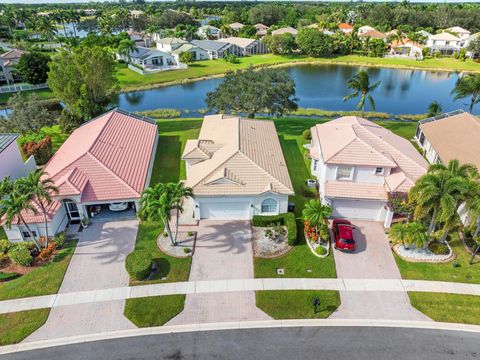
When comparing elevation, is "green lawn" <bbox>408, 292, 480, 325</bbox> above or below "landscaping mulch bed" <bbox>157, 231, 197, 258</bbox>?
below

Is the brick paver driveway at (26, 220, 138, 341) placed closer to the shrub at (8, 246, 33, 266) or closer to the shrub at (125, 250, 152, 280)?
the shrub at (125, 250, 152, 280)

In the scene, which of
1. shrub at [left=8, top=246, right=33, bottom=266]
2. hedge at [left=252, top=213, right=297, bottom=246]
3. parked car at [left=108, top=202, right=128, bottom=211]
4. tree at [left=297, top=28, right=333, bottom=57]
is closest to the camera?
shrub at [left=8, top=246, right=33, bottom=266]

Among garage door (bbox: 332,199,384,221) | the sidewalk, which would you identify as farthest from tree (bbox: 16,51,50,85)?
garage door (bbox: 332,199,384,221)

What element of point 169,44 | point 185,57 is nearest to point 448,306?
point 185,57

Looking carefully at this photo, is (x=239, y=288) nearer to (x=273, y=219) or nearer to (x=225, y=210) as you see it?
(x=273, y=219)

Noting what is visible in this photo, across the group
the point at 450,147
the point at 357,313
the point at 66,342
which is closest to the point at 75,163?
the point at 66,342
